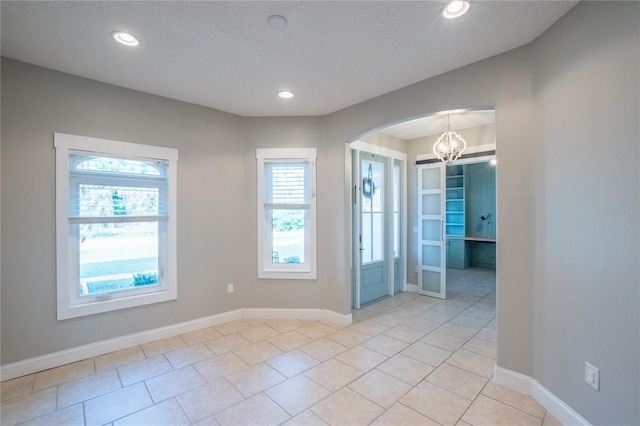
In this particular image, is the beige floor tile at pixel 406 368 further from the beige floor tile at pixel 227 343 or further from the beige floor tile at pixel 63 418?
the beige floor tile at pixel 63 418

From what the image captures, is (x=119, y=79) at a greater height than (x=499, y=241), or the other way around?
(x=119, y=79)

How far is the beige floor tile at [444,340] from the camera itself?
2.97 meters

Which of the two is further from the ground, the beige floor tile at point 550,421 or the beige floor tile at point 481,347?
the beige floor tile at point 550,421

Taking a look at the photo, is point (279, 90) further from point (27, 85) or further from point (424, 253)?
point (424, 253)

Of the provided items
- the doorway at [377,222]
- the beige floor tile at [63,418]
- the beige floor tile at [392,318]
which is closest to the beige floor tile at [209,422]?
the beige floor tile at [63,418]

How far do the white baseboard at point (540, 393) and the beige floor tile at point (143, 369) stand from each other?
9.44 ft

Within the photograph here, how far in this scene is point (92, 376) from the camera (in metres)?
2.38

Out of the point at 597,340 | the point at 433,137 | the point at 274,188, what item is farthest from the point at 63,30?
the point at 433,137

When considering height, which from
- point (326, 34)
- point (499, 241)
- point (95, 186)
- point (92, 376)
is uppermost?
point (326, 34)

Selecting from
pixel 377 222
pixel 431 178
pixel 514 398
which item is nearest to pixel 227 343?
pixel 514 398

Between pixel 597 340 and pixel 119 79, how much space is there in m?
4.28

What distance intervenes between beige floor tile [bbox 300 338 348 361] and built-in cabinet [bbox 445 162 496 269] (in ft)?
18.6

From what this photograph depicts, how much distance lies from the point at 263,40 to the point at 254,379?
2728 millimetres

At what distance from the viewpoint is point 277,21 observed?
1849 millimetres
